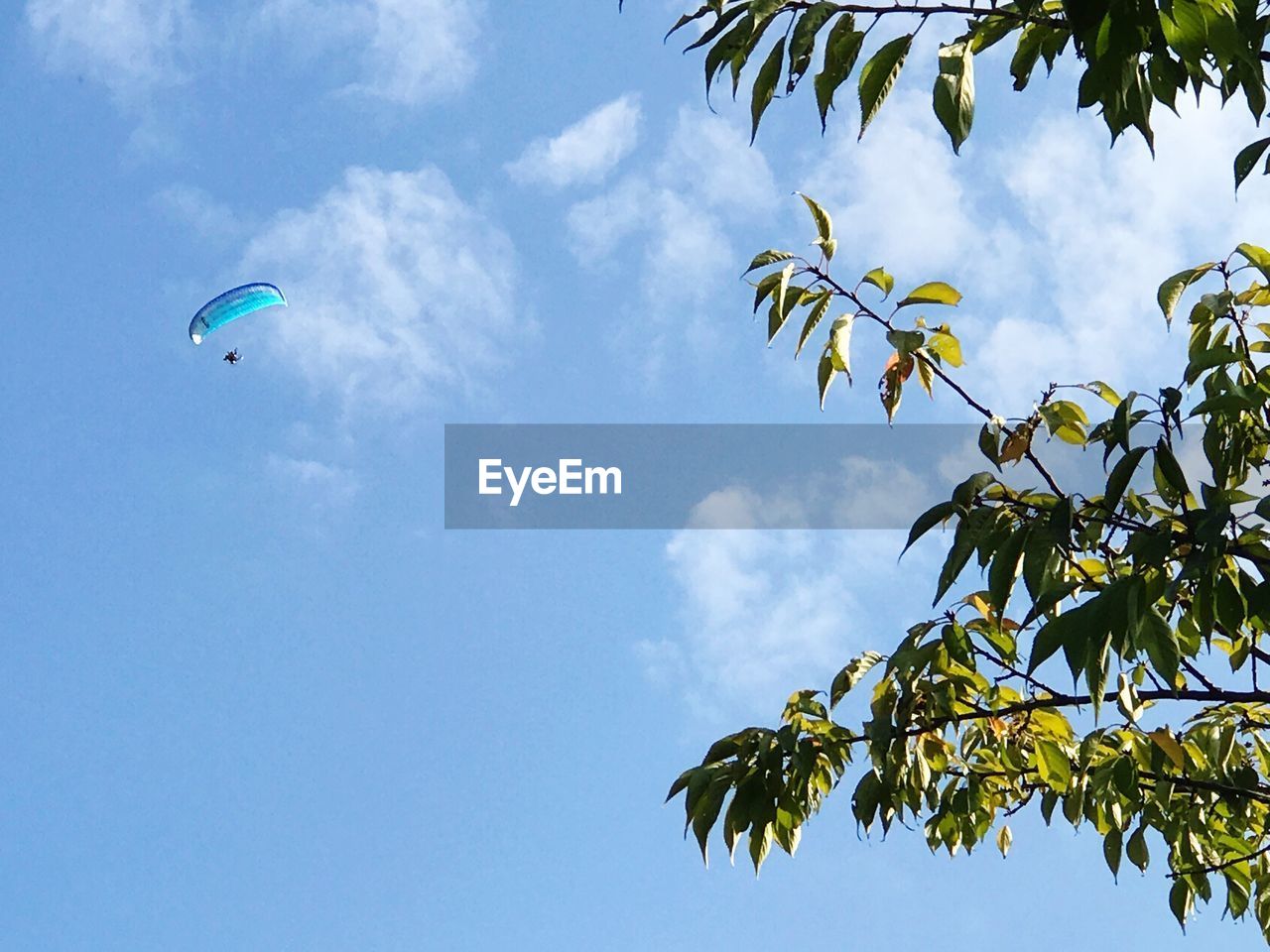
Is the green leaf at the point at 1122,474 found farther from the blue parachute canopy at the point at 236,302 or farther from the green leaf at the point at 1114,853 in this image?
the blue parachute canopy at the point at 236,302

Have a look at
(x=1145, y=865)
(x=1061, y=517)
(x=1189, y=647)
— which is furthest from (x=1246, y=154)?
(x=1145, y=865)

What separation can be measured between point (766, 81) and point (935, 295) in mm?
983

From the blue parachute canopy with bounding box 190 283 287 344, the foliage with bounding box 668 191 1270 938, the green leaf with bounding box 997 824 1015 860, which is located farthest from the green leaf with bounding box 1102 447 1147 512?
the blue parachute canopy with bounding box 190 283 287 344

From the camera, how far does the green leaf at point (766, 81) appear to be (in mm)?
2645

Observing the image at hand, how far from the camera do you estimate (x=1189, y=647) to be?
12.1 feet

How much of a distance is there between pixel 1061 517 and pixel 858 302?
772mm

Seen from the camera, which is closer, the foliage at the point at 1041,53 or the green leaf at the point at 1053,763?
the foliage at the point at 1041,53

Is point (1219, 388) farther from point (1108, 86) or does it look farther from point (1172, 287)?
point (1108, 86)

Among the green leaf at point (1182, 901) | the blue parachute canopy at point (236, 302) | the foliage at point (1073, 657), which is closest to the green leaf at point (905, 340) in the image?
the foliage at point (1073, 657)

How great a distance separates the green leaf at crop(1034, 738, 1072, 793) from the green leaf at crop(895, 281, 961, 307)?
152 cm

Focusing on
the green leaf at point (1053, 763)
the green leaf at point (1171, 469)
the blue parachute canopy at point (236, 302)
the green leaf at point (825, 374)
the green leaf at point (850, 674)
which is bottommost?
the green leaf at point (1053, 763)

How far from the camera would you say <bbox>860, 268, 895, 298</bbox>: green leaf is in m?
3.34

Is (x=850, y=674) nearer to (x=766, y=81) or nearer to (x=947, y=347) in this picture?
(x=947, y=347)

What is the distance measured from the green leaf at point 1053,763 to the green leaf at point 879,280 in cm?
162
